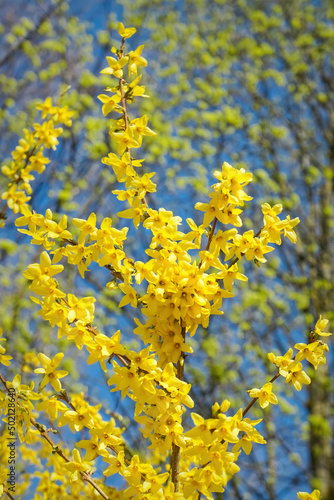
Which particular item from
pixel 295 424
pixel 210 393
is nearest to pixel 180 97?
pixel 210 393

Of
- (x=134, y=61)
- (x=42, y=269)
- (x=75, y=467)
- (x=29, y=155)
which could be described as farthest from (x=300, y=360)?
(x=29, y=155)

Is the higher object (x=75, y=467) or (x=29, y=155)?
(x=29, y=155)

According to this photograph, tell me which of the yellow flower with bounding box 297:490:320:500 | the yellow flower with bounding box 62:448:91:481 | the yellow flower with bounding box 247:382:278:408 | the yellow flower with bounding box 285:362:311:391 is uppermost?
the yellow flower with bounding box 285:362:311:391

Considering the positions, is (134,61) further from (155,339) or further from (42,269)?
(155,339)

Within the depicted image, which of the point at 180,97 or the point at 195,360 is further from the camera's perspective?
the point at 180,97

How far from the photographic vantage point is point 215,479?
1699 millimetres

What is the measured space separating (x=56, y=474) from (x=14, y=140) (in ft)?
21.7

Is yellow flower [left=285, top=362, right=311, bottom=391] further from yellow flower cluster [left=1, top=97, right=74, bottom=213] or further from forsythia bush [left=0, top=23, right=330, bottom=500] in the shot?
yellow flower cluster [left=1, top=97, right=74, bottom=213]

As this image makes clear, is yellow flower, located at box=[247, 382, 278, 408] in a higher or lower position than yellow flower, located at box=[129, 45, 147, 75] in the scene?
lower

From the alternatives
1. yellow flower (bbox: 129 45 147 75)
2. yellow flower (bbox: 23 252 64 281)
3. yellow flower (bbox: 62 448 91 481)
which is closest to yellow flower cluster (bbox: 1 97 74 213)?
yellow flower (bbox: 129 45 147 75)

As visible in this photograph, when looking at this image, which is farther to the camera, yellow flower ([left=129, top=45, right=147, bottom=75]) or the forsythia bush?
yellow flower ([left=129, top=45, right=147, bottom=75])

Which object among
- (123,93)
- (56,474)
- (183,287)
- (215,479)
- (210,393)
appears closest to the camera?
(215,479)

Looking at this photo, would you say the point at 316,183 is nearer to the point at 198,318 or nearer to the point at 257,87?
the point at 257,87

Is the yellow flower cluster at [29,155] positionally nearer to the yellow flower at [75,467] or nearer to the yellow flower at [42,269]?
the yellow flower at [42,269]
